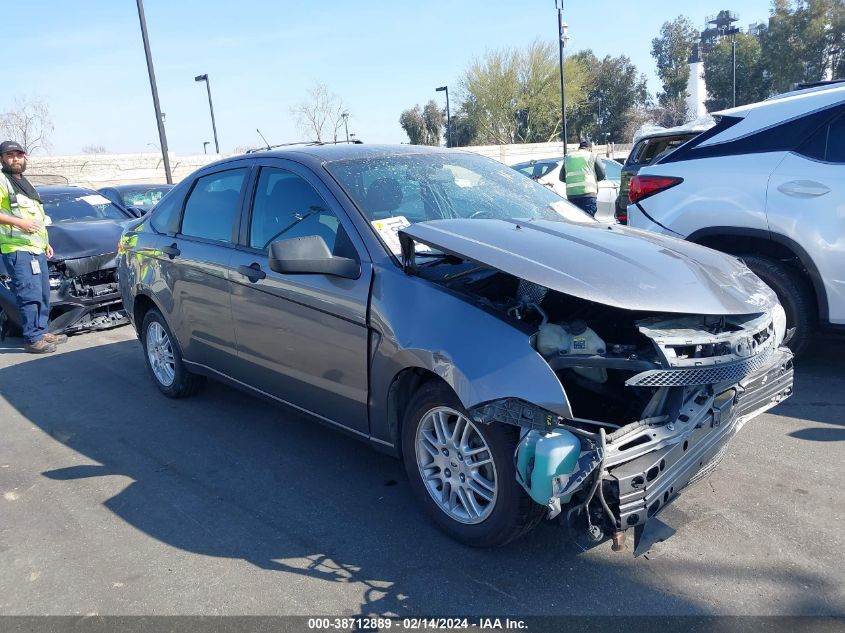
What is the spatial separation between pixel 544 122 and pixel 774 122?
158 feet

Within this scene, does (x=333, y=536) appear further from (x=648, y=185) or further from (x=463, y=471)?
(x=648, y=185)

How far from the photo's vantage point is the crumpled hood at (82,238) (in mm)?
7648

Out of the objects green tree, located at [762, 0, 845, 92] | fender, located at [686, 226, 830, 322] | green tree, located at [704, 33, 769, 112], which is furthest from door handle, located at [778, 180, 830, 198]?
green tree, located at [704, 33, 769, 112]

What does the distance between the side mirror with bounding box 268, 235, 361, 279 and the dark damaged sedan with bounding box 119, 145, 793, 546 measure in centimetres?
1

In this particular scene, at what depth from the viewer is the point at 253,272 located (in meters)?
3.99

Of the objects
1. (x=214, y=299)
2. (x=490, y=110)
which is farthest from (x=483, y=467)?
(x=490, y=110)

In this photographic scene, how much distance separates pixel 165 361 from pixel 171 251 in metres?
0.97

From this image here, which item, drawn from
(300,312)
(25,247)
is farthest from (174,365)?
(25,247)

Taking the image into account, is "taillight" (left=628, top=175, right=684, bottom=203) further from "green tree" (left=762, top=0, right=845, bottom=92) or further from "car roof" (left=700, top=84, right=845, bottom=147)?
"green tree" (left=762, top=0, right=845, bottom=92)

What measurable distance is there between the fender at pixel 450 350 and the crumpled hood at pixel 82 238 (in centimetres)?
561

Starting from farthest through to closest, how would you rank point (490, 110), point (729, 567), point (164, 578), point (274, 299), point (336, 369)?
point (490, 110)
point (274, 299)
point (336, 369)
point (164, 578)
point (729, 567)

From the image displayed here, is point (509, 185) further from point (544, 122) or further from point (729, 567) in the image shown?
point (544, 122)

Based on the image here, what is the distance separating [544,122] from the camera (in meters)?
50.8

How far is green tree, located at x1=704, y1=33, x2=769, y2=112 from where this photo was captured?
144 ft
